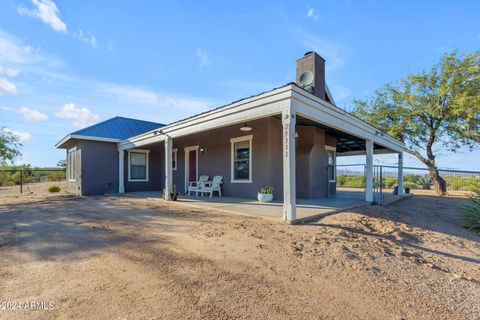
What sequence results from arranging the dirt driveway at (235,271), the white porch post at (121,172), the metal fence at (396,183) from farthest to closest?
the white porch post at (121,172)
the metal fence at (396,183)
the dirt driveway at (235,271)

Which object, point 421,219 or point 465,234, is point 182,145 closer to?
point 421,219

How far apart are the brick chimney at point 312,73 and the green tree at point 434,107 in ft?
25.8

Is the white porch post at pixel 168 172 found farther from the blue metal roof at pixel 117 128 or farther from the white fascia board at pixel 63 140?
the white fascia board at pixel 63 140

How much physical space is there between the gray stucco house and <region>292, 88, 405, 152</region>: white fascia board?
21mm

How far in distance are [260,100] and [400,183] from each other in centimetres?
1045

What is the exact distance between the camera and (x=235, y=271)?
296 cm

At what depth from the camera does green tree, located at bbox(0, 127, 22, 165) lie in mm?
11899

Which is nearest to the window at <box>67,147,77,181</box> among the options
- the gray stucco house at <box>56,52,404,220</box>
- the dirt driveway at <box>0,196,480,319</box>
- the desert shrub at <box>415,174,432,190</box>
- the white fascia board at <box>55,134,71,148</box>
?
the gray stucco house at <box>56,52,404,220</box>

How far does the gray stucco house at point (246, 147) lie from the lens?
5773 mm

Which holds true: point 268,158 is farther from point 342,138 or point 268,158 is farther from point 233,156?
point 342,138

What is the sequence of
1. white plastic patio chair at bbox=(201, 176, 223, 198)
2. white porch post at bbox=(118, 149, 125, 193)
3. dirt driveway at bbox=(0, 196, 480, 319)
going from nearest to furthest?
dirt driveway at bbox=(0, 196, 480, 319) → white plastic patio chair at bbox=(201, 176, 223, 198) → white porch post at bbox=(118, 149, 125, 193)

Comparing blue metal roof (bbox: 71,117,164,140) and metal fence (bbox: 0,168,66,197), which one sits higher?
blue metal roof (bbox: 71,117,164,140)

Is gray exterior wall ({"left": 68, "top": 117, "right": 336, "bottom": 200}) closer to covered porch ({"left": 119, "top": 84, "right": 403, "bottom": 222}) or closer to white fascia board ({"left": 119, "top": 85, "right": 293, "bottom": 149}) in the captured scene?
covered porch ({"left": 119, "top": 84, "right": 403, "bottom": 222})

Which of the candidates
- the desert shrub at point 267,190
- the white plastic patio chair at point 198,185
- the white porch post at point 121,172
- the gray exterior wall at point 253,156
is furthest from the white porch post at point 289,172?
the white porch post at point 121,172
